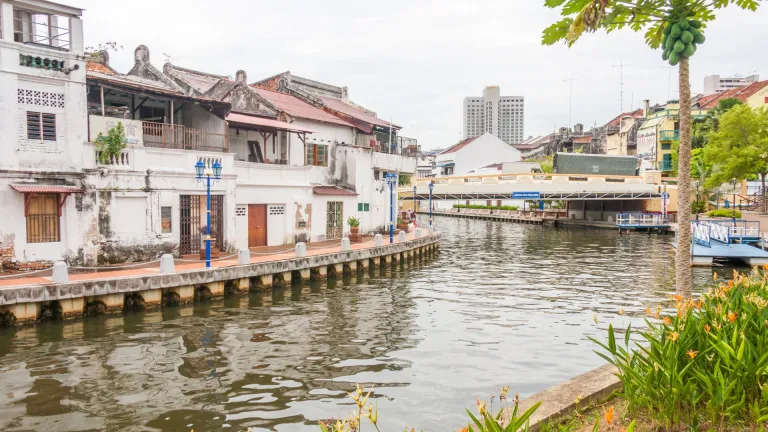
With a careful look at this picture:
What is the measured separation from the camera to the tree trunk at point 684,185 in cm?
1141

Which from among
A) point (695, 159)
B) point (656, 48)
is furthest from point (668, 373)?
point (695, 159)

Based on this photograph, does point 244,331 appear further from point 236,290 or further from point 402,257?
point 402,257

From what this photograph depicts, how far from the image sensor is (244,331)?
18.4 m

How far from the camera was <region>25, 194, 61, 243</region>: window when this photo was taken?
70.4 ft

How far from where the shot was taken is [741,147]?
5266cm

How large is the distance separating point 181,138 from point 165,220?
4414 mm

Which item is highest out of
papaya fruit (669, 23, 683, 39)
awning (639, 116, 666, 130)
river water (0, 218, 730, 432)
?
awning (639, 116, 666, 130)

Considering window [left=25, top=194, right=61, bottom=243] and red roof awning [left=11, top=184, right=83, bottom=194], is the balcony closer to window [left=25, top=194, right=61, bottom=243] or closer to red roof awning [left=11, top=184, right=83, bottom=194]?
red roof awning [left=11, top=184, right=83, bottom=194]

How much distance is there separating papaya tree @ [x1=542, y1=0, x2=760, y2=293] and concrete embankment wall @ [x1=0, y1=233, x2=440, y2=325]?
15.7 metres

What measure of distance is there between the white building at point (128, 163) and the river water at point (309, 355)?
4.79 metres

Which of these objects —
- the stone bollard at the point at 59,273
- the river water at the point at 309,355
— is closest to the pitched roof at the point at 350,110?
the river water at the point at 309,355

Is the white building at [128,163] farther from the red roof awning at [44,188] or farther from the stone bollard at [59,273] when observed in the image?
the stone bollard at [59,273]

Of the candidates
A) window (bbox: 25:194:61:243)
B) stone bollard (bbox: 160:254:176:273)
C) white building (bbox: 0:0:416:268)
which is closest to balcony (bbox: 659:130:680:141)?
white building (bbox: 0:0:416:268)

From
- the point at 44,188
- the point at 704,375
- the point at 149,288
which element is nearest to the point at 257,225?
the point at 149,288
